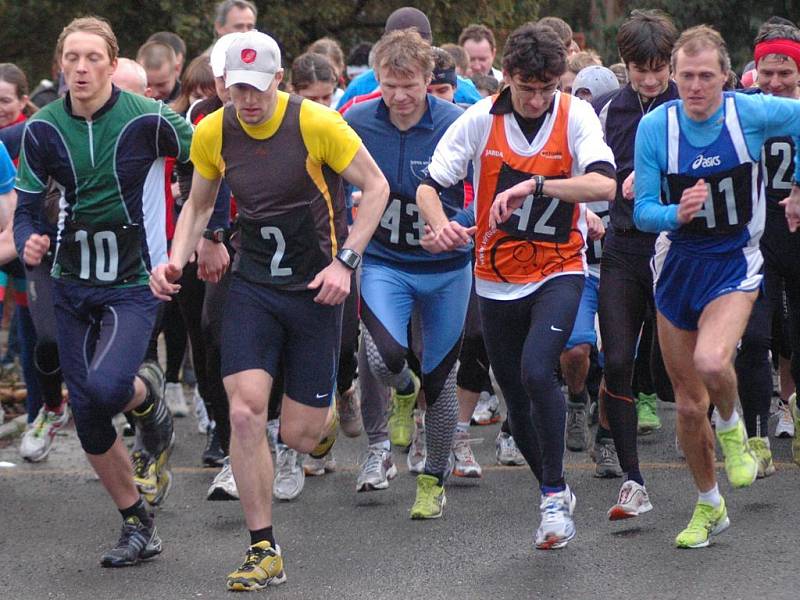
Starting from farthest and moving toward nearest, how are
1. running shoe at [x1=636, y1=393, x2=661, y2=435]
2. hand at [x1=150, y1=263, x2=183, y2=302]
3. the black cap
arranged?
the black cap
running shoe at [x1=636, y1=393, x2=661, y2=435]
hand at [x1=150, y1=263, x2=183, y2=302]

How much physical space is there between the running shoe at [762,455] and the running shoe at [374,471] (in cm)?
191

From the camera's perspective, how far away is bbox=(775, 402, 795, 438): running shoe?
9.15m

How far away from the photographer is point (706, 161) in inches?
259

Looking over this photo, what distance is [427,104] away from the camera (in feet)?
24.8

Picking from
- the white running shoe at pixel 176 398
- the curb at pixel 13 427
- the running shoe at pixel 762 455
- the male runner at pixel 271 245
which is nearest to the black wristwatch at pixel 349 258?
the male runner at pixel 271 245

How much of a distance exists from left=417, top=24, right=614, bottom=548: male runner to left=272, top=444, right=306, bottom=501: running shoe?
1.49m

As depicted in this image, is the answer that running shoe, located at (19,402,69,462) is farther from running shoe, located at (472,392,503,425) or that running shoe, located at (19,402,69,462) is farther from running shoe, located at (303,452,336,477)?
running shoe, located at (472,392,503,425)

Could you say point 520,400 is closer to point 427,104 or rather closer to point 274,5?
point 427,104

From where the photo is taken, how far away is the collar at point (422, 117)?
296 inches

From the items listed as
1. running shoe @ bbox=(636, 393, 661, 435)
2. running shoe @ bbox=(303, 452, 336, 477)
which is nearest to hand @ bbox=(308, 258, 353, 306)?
running shoe @ bbox=(303, 452, 336, 477)

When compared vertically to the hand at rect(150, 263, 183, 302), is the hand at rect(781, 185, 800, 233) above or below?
above

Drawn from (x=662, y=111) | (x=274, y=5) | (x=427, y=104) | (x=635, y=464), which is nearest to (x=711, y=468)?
(x=635, y=464)

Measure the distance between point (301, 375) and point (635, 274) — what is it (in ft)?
6.21

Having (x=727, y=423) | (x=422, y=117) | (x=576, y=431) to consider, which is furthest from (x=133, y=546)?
(x=576, y=431)
